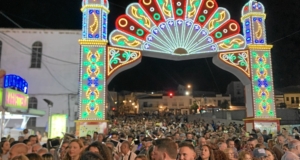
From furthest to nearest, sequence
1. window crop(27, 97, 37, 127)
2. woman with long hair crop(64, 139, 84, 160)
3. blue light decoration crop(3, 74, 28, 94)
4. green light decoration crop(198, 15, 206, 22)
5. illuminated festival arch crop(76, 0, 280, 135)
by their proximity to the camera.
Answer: window crop(27, 97, 37, 127) → green light decoration crop(198, 15, 206, 22) → illuminated festival arch crop(76, 0, 280, 135) → blue light decoration crop(3, 74, 28, 94) → woman with long hair crop(64, 139, 84, 160)

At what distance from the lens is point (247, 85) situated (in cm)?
1772

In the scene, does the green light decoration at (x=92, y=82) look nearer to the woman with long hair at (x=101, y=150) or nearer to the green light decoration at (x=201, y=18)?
the green light decoration at (x=201, y=18)

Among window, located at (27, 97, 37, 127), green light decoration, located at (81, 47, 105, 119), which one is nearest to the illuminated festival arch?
green light decoration, located at (81, 47, 105, 119)

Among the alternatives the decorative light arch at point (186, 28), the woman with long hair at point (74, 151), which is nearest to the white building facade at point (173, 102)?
the decorative light arch at point (186, 28)

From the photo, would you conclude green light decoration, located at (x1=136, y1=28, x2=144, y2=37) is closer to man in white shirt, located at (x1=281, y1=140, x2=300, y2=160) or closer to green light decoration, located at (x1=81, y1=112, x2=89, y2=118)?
green light decoration, located at (x1=81, y1=112, x2=89, y2=118)

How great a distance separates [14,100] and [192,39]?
9958 mm

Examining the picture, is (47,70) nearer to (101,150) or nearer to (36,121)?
(36,121)

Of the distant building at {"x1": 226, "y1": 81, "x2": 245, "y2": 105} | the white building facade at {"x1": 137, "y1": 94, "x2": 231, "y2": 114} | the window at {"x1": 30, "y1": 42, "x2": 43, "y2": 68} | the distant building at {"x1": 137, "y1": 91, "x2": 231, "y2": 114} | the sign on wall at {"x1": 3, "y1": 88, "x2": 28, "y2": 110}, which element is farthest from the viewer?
the white building facade at {"x1": 137, "y1": 94, "x2": 231, "y2": 114}

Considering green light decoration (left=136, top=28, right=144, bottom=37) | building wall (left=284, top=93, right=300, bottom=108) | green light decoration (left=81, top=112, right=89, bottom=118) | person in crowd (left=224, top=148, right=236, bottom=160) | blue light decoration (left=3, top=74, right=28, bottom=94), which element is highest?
green light decoration (left=136, top=28, right=144, bottom=37)

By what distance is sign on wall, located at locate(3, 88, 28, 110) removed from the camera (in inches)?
451

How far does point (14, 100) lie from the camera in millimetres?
12758

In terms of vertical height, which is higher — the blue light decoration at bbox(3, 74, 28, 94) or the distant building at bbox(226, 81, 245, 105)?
the distant building at bbox(226, 81, 245, 105)

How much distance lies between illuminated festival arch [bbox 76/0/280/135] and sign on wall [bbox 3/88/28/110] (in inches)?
165

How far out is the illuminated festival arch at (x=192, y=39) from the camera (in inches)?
632
